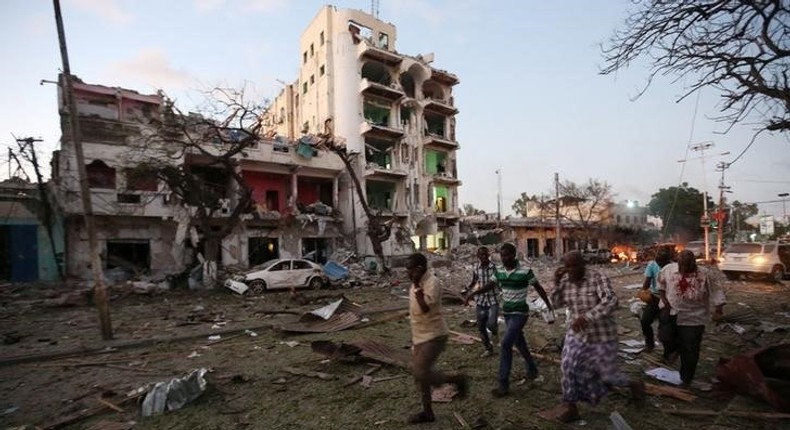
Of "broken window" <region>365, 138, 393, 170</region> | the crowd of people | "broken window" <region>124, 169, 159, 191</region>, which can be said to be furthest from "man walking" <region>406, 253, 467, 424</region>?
"broken window" <region>365, 138, 393, 170</region>

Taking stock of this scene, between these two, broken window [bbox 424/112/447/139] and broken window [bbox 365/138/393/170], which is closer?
broken window [bbox 365/138/393/170]

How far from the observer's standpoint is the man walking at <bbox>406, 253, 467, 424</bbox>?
4000mm

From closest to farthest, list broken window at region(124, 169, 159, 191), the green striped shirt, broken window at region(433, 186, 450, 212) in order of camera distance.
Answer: the green striped shirt
broken window at region(124, 169, 159, 191)
broken window at region(433, 186, 450, 212)

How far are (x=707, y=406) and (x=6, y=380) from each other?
9.29m

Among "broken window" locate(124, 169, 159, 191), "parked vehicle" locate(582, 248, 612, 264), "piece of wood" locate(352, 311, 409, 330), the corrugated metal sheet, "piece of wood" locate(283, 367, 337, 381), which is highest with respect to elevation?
"broken window" locate(124, 169, 159, 191)

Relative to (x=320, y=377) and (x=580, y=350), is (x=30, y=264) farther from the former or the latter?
(x=580, y=350)

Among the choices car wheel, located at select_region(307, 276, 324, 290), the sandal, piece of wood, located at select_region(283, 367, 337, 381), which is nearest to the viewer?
the sandal

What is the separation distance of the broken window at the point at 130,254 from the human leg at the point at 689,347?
22783mm

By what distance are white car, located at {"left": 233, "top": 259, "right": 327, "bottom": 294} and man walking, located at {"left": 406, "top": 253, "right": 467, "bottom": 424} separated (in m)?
14.0

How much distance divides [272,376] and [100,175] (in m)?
20.4

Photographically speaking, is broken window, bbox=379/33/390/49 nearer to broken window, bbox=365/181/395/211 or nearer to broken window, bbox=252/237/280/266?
broken window, bbox=365/181/395/211

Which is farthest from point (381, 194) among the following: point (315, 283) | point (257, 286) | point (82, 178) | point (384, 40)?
point (82, 178)

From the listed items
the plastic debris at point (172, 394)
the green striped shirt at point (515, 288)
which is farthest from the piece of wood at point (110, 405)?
the green striped shirt at point (515, 288)

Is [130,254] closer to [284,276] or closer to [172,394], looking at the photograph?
[284,276]
